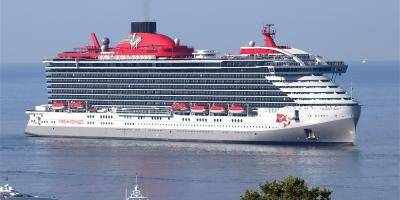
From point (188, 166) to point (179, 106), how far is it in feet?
66.7

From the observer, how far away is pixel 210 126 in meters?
120

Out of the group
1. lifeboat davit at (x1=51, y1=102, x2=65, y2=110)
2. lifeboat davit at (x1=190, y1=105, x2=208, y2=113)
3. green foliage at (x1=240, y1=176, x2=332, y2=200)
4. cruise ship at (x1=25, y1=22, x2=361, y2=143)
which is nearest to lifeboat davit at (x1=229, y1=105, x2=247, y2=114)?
cruise ship at (x1=25, y1=22, x2=361, y2=143)

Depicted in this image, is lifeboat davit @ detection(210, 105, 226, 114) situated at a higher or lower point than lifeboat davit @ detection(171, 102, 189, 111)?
lower

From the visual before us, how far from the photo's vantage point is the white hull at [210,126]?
380 ft

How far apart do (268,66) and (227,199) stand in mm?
33803

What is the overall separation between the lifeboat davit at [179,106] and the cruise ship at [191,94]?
0.07 meters

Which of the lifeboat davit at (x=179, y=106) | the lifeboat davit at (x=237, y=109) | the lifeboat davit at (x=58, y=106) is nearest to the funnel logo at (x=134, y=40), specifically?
the lifeboat davit at (x=58, y=106)

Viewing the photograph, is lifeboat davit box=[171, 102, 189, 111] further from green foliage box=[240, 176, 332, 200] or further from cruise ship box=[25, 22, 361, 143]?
green foliage box=[240, 176, 332, 200]

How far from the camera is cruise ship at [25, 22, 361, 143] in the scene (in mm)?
116688

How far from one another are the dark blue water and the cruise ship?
5.29 feet

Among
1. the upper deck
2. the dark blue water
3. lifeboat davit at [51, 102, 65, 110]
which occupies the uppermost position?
the upper deck

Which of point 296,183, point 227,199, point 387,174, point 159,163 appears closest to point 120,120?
point 159,163

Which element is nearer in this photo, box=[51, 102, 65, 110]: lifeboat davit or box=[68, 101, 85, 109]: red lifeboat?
box=[68, 101, 85, 109]: red lifeboat

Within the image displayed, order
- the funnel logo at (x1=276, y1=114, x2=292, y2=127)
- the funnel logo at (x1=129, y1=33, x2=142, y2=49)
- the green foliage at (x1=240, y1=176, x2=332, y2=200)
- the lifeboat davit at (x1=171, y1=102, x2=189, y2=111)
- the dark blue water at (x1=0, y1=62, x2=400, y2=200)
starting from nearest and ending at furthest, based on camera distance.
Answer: the green foliage at (x1=240, y1=176, x2=332, y2=200)
the dark blue water at (x1=0, y1=62, x2=400, y2=200)
the funnel logo at (x1=276, y1=114, x2=292, y2=127)
the lifeboat davit at (x1=171, y1=102, x2=189, y2=111)
the funnel logo at (x1=129, y1=33, x2=142, y2=49)
